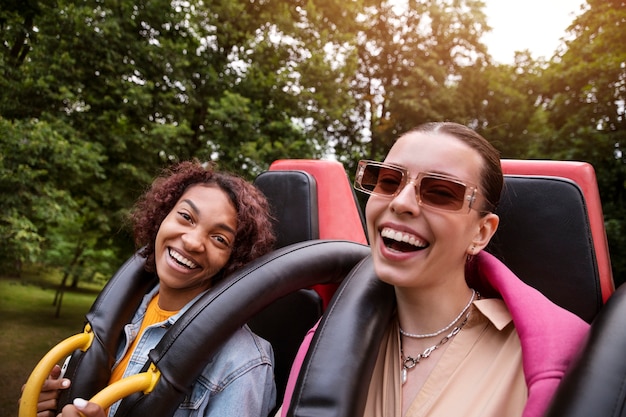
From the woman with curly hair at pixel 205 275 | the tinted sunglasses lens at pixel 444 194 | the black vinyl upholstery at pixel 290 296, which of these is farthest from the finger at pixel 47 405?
the tinted sunglasses lens at pixel 444 194

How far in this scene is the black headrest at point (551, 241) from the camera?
1.53 m

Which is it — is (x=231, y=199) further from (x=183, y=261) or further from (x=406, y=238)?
(x=406, y=238)

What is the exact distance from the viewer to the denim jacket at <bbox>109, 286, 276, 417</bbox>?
61.8 inches

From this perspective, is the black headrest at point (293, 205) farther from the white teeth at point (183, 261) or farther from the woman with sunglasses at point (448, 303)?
the woman with sunglasses at point (448, 303)

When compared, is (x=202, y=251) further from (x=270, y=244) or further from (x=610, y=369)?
(x=610, y=369)

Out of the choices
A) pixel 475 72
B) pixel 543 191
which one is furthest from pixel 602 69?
pixel 543 191

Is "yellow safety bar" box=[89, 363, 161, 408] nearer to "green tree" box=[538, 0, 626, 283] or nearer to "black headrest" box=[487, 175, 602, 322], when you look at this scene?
"black headrest" box=[487, 175, 602, 322]

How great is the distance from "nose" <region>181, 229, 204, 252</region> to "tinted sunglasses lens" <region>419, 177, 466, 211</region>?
36.5 inches

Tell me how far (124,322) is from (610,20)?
1103 cm

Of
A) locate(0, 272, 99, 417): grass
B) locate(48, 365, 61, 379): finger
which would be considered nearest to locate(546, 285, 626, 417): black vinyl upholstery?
locate(48, 365, 61, 379): finger

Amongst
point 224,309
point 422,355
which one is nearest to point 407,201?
point 422,355

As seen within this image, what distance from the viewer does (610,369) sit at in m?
1.02

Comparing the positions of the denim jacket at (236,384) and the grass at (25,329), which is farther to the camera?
the grass at (25,329)

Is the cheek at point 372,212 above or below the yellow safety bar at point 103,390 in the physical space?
above
